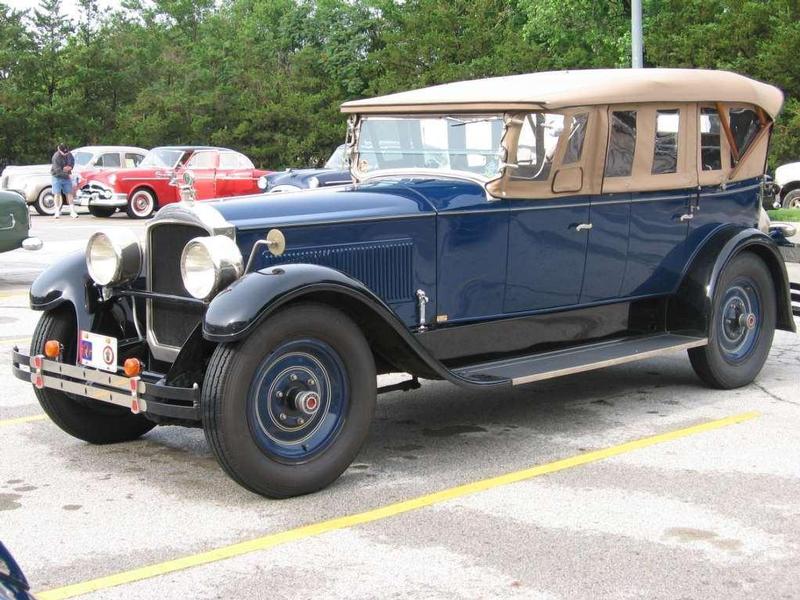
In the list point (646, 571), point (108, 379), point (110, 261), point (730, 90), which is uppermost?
point (730, 90)

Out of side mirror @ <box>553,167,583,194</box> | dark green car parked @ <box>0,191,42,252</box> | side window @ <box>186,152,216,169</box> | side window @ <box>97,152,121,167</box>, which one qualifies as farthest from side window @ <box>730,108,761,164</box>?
side window @ <box>97,152,121,167</box>

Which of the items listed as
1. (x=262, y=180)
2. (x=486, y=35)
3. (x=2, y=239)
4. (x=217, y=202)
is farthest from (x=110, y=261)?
(x=486, y=35)

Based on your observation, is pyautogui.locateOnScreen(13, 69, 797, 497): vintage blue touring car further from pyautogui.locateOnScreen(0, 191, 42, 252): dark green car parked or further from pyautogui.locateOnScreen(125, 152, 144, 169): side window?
pyautogui.locateOnScreen(125, 152, 144, 169): side window

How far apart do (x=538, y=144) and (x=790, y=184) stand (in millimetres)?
15073

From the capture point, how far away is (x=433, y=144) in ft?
21.5

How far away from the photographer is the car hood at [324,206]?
17.9 ft

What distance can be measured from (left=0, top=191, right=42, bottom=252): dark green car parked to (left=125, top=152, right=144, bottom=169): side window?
13027 mm

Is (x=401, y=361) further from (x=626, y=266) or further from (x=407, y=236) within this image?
(x=626, y=266)

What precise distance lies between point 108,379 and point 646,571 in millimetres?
2565

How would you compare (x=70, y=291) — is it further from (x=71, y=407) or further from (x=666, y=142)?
(x=666, y=142)

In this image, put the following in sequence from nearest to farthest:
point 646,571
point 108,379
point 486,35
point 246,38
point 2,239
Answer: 1. point 646,571
2. point 108,379
3. point 2,239
4. point 486,35
5. point 246,38

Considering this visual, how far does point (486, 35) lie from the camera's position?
40812 millimetres

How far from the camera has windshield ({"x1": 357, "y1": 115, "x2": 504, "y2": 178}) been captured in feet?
20.8

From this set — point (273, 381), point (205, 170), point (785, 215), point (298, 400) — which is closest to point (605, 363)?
point (298, 400)
